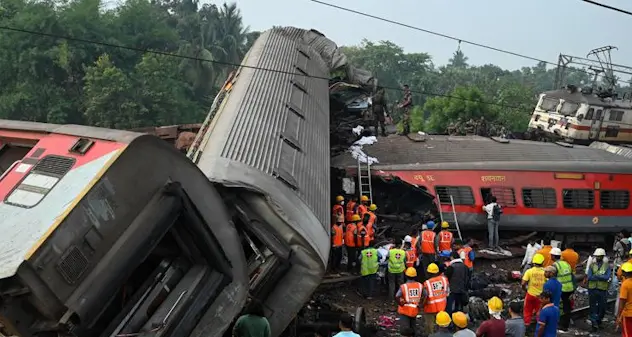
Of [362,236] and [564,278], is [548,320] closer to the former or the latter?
[564,278]

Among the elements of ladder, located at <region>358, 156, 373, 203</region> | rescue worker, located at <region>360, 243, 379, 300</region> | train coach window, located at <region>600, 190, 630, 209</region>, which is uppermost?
ladder, located at <region>358, 156, 373, 203</region>

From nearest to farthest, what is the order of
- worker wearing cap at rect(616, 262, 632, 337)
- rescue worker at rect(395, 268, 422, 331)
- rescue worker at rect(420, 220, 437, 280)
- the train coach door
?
1. rescue worker at rect(395, 268, 422, 331)
2. worker wearing cap at rect(616, 262, 632, 337)
3. rescue worker at rect(420, 220, 437, 280)
4. the train coach door

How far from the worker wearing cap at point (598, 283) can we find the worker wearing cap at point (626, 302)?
89 centimetres

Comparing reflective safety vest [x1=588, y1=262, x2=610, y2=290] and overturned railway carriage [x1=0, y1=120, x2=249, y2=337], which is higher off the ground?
overturned railway carriage [x1=0, y1=120, x2=249, y2=337]

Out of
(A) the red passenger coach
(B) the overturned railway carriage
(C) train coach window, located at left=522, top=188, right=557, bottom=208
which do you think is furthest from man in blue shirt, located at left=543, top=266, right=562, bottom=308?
(C) train coach window, located at left=522, top=188, right=557, bottom=208

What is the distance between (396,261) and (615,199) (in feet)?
24.0

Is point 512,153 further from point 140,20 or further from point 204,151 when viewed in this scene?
point 140,20

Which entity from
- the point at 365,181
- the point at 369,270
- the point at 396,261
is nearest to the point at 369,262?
the point at 369,270

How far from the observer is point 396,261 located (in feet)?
33.8

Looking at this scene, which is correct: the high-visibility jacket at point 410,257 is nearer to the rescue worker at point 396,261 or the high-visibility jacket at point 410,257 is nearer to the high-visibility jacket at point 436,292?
the rescue worker at point 396,261

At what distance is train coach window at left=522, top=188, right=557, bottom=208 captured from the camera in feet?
46.3

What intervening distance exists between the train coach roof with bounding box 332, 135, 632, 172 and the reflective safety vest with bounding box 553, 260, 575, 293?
4.93m

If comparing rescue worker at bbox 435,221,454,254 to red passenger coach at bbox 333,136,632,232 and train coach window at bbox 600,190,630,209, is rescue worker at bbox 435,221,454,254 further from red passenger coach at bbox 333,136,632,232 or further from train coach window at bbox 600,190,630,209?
train coach window at bbox 600,190,630,209

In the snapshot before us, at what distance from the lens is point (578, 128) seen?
19609 mm
